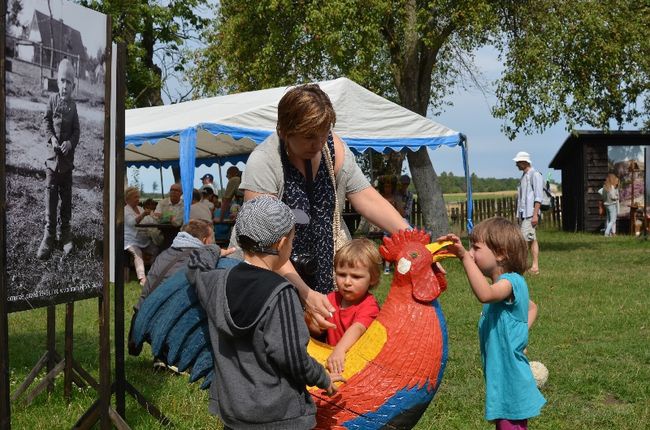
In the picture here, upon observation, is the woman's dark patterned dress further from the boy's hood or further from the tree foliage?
the tree foliage

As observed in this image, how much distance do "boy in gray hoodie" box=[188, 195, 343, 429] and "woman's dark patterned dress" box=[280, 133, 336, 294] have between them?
0.61 metres

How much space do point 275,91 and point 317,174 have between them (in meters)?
9.12

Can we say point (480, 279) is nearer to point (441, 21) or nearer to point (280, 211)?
point (280, 211)

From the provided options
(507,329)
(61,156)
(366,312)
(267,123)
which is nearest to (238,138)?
(267,123)

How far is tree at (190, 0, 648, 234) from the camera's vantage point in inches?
711

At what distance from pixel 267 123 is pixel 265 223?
8.75 m

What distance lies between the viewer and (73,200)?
4.13m

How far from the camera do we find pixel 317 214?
12.8 ft

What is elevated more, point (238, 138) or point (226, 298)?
point (238, 138)

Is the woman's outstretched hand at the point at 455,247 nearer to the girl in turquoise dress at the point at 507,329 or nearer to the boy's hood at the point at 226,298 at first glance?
the girl in turquoise dress at the point at 507,329

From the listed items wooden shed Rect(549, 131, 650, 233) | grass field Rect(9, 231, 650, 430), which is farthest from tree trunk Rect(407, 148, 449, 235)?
wooden shed Rect(549, 131, 650, 233)

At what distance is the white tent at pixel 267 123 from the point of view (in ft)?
36.6

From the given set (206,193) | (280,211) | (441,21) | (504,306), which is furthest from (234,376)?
(441,21)

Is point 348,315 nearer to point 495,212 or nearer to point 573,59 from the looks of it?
point 573,59
